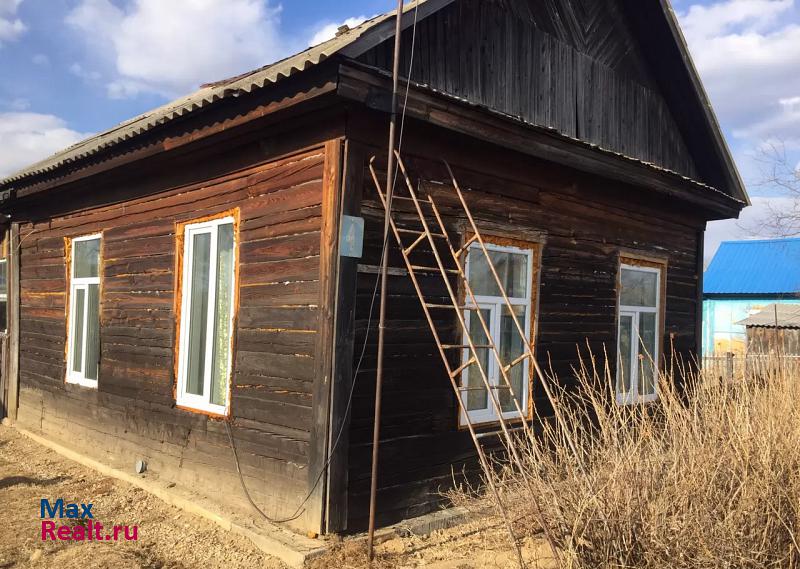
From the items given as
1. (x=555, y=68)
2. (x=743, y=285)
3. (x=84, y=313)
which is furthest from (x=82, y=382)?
(x=743, y=285)

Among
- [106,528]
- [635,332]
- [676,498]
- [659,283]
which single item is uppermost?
[659,283]

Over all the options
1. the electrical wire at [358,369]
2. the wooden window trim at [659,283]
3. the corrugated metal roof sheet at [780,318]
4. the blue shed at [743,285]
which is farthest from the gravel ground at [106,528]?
the blue shed at [743,285]

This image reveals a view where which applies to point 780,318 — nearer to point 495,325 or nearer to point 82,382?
point 495,325

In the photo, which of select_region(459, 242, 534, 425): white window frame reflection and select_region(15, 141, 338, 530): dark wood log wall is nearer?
select_region(15, 141, 338, 530): dark wood log wall

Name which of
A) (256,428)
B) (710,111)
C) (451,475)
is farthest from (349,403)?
(710,111)

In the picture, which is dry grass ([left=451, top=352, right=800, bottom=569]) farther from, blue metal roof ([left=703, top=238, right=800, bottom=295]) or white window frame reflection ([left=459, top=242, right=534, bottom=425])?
blue metal roof ([left=703, top=238, right=800, bottom=295])

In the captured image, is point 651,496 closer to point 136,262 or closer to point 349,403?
point 349,403

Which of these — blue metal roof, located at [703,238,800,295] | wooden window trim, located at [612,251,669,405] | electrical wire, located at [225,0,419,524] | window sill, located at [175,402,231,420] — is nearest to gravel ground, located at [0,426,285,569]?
electrical wire, located at [225,0,419,524]

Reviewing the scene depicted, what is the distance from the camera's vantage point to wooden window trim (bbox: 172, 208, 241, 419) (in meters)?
5.69

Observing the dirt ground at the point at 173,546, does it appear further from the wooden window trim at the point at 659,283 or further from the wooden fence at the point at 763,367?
the wooden window trim at the point at 659,283

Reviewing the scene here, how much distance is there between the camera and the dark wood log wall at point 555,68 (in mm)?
5914

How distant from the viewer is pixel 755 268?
26.1 metres

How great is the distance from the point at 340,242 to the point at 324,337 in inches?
27.0

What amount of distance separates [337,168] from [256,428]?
2159 millimetres
